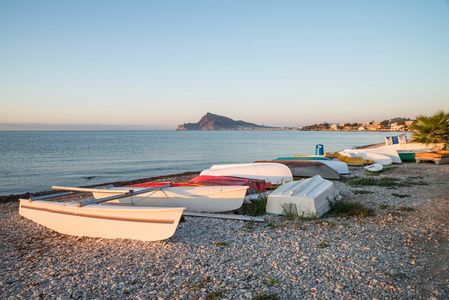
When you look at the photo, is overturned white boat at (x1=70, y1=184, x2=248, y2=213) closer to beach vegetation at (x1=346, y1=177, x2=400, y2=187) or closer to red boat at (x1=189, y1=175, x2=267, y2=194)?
red boat at (x1=189, y1=175, x2=267, y2=194)

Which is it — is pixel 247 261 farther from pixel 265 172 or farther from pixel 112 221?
pixel 265 172

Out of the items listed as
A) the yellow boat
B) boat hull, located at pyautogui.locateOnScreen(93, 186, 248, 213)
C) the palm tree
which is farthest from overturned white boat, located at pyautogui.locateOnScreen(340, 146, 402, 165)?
boat hull, located at pyautogui.locateOnScreen(93, 186, 248, 213)

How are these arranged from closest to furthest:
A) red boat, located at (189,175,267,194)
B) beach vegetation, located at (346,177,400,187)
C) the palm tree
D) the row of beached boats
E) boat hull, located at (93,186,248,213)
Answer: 1. the row of beached boats
2. boat hull, located at (93,186,248,213)
3. red boat, located at (189,175,267,194)
4. beach vegetation, located at (346,177,400,187)
5. the palm tree

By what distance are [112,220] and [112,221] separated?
25 mm

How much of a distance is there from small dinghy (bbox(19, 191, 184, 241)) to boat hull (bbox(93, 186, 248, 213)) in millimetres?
1860

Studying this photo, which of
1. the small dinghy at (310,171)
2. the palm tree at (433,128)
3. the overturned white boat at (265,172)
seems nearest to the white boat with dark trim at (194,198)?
the overturned white boat at (265,172)

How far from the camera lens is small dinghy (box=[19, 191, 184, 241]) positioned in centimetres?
571

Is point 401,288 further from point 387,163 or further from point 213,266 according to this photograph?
point 387,163

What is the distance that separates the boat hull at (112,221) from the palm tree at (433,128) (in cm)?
1571

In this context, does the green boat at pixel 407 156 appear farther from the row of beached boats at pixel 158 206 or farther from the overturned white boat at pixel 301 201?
the overturned white boat at pixel 301 201

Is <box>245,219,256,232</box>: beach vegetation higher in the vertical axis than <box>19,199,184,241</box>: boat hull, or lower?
lower

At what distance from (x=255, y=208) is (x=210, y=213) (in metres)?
1.30

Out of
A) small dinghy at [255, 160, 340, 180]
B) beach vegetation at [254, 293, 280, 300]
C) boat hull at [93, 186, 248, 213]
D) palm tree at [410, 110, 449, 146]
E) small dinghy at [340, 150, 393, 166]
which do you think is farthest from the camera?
small dinghy at [340, 150, 393, 166]

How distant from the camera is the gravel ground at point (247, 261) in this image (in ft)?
13.2
